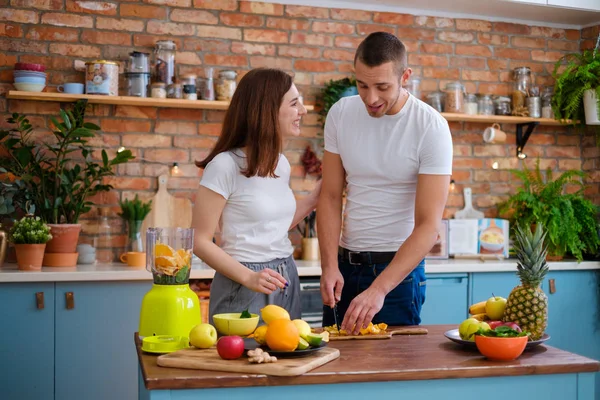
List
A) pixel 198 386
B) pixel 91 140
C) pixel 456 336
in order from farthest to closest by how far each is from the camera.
Result: pixel 91 140
pixel 456 336
pixel 198 386

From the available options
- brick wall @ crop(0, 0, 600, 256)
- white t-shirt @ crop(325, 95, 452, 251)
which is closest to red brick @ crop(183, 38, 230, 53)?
brick wall @ crop(0, 0, 600, 256)

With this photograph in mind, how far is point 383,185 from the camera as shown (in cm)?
257

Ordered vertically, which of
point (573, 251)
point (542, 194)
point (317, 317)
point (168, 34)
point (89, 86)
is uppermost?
point (168, 34)

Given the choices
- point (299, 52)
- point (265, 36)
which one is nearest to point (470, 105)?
point (299, 52)

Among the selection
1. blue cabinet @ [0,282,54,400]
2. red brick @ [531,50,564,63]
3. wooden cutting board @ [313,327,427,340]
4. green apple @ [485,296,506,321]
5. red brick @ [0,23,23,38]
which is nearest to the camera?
wooden cutting board @ [313,327,427,340]

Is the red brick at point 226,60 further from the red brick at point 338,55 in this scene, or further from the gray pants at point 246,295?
the gray pants at point 246,295

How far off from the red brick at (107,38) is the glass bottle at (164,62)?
0.19 meters

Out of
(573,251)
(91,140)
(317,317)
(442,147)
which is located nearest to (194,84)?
(91,140)

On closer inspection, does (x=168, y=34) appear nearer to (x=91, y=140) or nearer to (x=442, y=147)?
(x=91, y=140)

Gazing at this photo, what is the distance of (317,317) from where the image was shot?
3877 millimetres

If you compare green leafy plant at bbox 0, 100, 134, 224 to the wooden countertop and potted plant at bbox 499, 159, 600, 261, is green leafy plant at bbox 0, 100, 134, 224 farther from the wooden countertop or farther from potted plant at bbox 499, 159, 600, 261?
potted plant at bbox 499, 159, 600, 261

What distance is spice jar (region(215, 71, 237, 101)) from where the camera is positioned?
13.8 feet

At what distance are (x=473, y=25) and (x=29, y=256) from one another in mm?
3001

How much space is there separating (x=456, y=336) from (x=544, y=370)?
0.30m
